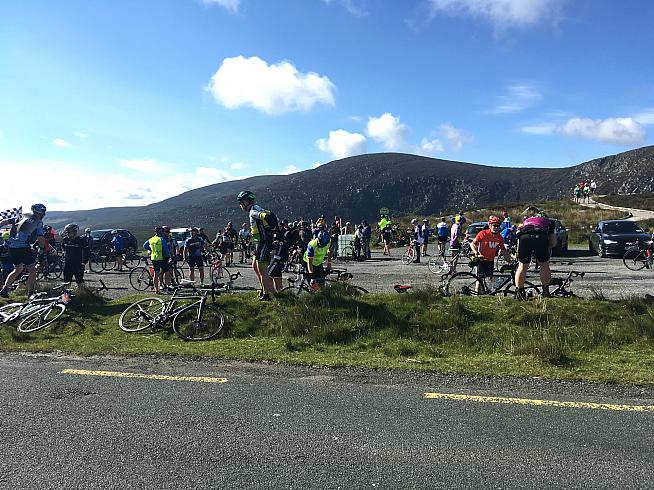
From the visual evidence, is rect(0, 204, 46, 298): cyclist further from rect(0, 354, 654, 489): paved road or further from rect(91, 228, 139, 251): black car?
rect(91, 228, 139, 251): black car

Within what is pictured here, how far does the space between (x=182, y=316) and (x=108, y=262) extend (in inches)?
667

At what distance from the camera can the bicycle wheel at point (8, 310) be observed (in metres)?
8.95

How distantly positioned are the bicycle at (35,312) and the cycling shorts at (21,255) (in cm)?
139

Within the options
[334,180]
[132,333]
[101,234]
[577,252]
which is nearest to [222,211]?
[334,180]

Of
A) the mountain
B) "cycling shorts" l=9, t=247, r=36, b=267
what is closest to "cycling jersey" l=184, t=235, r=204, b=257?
"cycling shorts" l=9, t=247, r=36, b=267

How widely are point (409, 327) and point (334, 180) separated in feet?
515

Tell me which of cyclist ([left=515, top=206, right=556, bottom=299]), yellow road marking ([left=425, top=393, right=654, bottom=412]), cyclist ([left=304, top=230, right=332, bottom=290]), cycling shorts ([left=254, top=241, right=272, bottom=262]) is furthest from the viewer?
cyclist ([left=304, top=230, right=332, bottom=290])

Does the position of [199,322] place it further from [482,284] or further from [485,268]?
[485,268]

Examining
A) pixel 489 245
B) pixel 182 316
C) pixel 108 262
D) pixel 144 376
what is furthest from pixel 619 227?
pixel 108 262

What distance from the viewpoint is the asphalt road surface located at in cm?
1151

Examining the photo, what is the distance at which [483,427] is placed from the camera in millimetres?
4086

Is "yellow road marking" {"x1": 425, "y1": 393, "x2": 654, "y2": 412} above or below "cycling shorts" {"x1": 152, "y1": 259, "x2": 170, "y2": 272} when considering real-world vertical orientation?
below

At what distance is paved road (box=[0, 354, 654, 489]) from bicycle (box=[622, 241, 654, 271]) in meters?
12.4

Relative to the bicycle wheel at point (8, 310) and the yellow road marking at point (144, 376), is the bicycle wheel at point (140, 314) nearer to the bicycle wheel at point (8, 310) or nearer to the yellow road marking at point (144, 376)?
the yellow road marking at point (144, 376)
